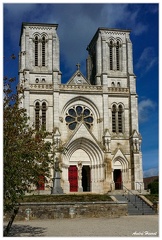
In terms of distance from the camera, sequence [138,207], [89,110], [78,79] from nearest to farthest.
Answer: [138,207] → [89,110] → [78,79]

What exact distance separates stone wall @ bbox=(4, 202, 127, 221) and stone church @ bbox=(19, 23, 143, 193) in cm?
1286

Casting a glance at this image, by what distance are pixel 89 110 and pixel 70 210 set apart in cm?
1791

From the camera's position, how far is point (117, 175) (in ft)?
139

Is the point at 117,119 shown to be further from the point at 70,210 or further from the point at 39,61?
the point at 70,210

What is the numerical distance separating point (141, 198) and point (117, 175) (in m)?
9.67

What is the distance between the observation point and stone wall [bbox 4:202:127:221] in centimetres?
2502

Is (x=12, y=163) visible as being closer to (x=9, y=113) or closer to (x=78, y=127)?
(x=9, y=113)

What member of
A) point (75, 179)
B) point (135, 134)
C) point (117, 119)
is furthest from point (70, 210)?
point (117, 119)

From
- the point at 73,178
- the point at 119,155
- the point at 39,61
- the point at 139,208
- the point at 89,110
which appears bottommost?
the point at 139,208

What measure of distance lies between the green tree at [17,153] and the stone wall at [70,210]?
365 inches

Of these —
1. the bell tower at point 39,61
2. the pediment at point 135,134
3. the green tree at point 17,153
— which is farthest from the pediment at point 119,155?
the green tree at point 17,153

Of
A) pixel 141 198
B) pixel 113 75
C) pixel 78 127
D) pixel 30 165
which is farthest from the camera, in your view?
pixel 113 75

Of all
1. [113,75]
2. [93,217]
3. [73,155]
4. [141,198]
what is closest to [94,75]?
[113,75]

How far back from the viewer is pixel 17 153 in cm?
1423
